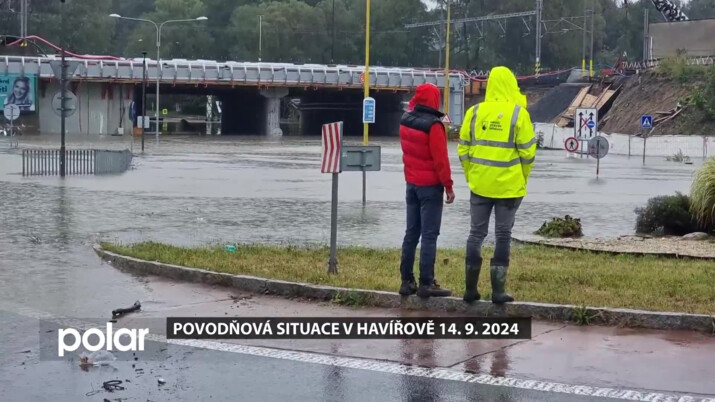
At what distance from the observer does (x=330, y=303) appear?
9.84 m

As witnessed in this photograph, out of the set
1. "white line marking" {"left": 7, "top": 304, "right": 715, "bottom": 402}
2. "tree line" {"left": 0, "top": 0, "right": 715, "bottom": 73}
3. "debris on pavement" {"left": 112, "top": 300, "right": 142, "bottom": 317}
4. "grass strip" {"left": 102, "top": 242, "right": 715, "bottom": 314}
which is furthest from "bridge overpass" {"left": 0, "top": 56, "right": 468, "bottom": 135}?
"white line marking" {"left": 7, "top": 304, "right": 715, "bottom": 402}

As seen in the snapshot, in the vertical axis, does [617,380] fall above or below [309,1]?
below

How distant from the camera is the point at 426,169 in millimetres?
9477

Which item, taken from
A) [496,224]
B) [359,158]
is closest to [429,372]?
[496,224]

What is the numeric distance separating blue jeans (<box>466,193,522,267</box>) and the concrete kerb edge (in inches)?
15.8

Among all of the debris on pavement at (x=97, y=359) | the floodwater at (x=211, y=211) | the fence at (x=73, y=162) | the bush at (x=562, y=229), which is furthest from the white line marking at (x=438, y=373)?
the fence at (x=73, y=162)

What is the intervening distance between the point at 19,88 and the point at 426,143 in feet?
222

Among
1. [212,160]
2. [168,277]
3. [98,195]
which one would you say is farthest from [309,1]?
[168,277]

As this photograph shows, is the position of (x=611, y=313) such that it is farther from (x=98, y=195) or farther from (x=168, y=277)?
(x=98, y=195)

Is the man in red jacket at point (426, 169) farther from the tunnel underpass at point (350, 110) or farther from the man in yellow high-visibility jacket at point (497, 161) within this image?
the tunnel underpass at point (350, 110)

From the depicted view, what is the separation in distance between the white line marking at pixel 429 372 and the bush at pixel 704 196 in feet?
29.9

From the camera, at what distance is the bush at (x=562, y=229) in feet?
51.9

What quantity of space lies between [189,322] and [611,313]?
343 centimetres

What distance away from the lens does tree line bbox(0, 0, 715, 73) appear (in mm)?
106562
